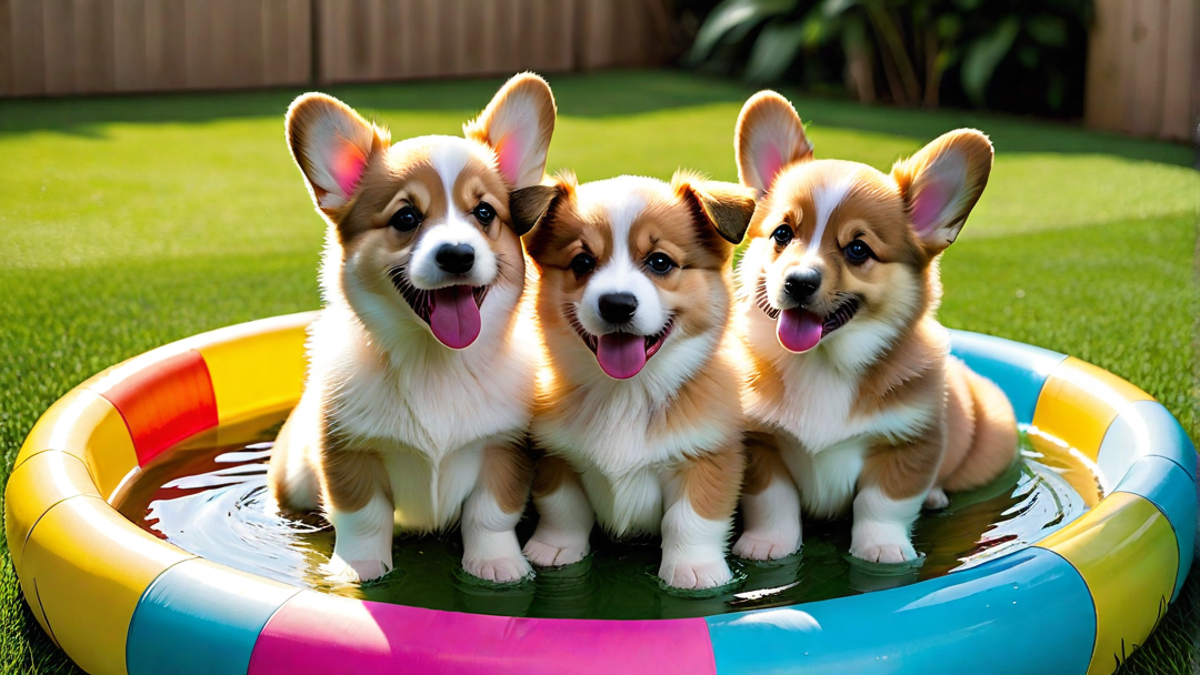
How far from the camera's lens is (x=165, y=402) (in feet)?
12.9

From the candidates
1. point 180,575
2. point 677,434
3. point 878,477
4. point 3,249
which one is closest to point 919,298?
point 878,477

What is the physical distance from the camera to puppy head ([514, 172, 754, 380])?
9.12 ft

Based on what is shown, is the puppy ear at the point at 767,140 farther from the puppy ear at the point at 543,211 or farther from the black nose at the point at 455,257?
the black nose at the point at 455,257

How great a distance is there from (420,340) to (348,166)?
1.55 feet

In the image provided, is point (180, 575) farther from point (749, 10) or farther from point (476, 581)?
point (749, 10)

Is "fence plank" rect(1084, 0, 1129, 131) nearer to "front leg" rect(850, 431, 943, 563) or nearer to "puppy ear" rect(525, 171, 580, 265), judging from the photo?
"front leg" rect(850, 431, 943, 563)

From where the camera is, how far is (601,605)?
2.89m

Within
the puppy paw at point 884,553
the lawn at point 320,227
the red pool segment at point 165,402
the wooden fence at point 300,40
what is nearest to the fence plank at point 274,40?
the wooden fence at point 300,40

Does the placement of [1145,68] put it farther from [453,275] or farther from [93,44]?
[93,44]

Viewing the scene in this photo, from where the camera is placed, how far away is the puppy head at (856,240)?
9.70 feet

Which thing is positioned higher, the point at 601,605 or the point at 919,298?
the point at 919,298

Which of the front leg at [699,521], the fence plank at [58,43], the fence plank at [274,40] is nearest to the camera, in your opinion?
the front leg at [699,521]

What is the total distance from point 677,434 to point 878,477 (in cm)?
59

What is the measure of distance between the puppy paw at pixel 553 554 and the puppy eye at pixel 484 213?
2.87ft
